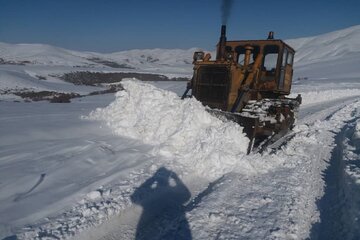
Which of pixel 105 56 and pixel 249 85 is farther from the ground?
pixel 105 56

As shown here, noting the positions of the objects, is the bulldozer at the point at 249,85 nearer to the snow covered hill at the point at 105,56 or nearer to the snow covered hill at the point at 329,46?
the snow covered hill at the point at 105,56

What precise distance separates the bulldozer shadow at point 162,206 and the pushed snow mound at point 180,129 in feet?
2.86

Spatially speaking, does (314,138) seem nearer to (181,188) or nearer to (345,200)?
(345,200)

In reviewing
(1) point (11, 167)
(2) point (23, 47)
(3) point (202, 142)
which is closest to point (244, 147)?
(3) point (202, 142)

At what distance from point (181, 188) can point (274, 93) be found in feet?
19.9

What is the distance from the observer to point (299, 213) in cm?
515

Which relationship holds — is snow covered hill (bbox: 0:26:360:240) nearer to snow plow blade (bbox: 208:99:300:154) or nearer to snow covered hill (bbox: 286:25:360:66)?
snow plow blade (bbox: 208:99:300:154)

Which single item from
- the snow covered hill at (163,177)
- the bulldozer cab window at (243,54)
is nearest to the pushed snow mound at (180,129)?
the snow covered hill at (163,177)

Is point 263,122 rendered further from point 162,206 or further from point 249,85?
point 162,206

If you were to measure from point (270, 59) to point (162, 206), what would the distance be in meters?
6.56

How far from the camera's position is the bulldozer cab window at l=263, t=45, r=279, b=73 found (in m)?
10.2

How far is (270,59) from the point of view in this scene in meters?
10.4

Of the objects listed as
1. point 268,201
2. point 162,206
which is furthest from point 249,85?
point 162,206

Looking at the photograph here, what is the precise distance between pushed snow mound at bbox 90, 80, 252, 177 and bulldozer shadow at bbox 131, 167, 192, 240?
872mm
